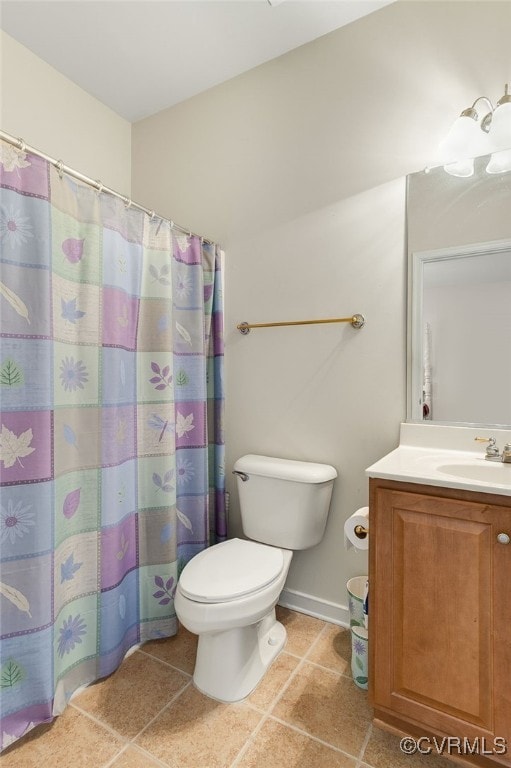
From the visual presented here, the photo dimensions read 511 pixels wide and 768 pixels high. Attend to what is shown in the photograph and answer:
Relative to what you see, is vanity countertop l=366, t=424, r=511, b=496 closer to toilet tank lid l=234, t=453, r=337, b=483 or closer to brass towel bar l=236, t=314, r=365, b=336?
toilet tank lid l=234, t=453, r=337, b=483

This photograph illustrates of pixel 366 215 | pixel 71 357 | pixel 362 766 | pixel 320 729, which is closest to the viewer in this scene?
→ pixel 362 766

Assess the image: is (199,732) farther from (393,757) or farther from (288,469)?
(288,469)

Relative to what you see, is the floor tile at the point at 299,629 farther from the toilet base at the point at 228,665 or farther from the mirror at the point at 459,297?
the mirror at the point at 459,297

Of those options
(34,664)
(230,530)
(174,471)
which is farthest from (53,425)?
(230,530)

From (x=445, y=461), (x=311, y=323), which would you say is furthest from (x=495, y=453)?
(x=311, y=323)

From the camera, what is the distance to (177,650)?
1.61m

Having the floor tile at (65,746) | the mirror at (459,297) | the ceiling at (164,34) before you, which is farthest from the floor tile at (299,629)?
the ceiling at (164,34)

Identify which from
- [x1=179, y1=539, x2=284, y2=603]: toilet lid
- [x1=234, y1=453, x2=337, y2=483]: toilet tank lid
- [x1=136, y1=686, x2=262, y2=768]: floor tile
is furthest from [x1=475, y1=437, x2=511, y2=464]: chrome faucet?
[x1=136, y1=686, x2=262, y2=768]: floor tile

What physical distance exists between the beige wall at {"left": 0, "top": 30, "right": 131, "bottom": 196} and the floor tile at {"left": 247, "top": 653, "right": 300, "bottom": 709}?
8.12ft

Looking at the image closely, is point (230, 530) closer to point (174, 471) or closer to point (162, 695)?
point (174, 471)

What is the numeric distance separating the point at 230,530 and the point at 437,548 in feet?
3.88

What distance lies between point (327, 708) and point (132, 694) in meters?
0.68

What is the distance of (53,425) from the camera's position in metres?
1.26

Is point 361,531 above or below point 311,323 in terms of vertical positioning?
below
